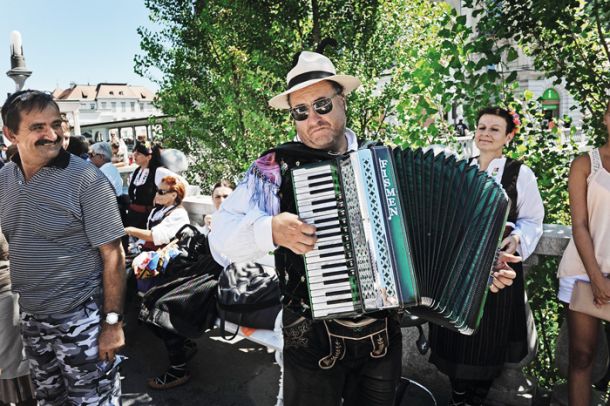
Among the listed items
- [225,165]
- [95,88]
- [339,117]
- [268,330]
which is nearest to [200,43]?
[225,165]

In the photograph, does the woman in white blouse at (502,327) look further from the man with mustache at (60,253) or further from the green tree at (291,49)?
the man with mustache at (60,253)

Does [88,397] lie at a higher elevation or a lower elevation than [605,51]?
lower

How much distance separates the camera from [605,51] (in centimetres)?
335

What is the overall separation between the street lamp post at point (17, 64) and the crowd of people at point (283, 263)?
6.49 metres

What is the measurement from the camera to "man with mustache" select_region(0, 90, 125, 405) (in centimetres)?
232

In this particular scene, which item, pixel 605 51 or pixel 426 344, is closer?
pixel 426 344

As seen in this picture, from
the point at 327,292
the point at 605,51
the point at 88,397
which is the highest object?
the point at 605,51

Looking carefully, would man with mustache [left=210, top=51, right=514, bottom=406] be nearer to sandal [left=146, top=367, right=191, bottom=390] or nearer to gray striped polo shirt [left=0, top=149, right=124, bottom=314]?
gray striped polo shirt [left=0, top=149, right=124, bottom=314]

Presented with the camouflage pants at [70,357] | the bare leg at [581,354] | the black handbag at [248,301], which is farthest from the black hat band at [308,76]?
the bare leg at [581,354]

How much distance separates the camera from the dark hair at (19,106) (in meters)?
2.33

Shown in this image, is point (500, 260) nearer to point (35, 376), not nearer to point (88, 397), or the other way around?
point (88, 397)

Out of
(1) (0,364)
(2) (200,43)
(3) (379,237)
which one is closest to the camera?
(3) (379,237)

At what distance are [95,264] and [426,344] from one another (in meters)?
1.95

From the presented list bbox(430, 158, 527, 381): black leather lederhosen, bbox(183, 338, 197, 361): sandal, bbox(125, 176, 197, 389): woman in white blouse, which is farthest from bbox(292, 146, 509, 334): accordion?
bbox(183, 338, 197, 361): sandal
